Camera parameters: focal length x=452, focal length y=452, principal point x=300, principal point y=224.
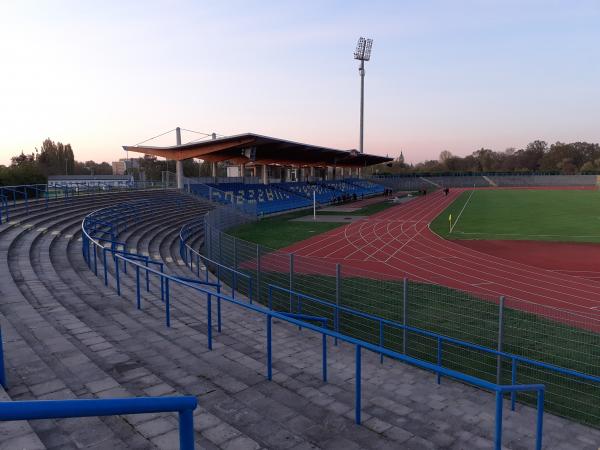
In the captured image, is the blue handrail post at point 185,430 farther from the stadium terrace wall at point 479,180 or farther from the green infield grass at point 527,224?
the stadium terrace wall at point 479,180

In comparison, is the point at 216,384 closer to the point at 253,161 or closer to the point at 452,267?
the point at 452,267

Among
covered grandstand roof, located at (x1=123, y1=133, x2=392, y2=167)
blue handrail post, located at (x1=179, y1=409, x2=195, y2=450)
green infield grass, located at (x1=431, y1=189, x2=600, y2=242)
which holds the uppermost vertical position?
covered grandstand roof, located at (x1=123, y1=133, x2=392, y2=167)

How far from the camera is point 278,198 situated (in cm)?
4912

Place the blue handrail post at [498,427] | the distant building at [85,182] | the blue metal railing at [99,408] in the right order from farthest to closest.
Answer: the distant building at [85,182], the blue handrail post at [498,427], the blue metal railing at [99,408]

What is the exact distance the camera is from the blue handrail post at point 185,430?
2.69 metres

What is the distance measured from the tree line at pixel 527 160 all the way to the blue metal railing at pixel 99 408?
128759 millimetres

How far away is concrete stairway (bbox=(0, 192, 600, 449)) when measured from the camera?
16.0ft

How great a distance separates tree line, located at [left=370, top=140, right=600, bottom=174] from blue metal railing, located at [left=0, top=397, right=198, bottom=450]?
128759 millimetres

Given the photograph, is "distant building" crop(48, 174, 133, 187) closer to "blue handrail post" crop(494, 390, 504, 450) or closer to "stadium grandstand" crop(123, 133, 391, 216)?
"stadium grandstand" crop(123, 133, 391, 216)

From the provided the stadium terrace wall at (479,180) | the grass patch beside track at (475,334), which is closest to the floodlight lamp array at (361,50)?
the stadium terrace wall at (479,180)

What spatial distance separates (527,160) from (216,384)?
161m

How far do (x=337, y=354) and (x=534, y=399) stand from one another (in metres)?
3.60

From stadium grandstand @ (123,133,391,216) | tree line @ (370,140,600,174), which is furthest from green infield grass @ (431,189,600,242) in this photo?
tree line @ (370,140,600,174)

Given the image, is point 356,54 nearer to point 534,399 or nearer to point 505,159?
point 505,159
